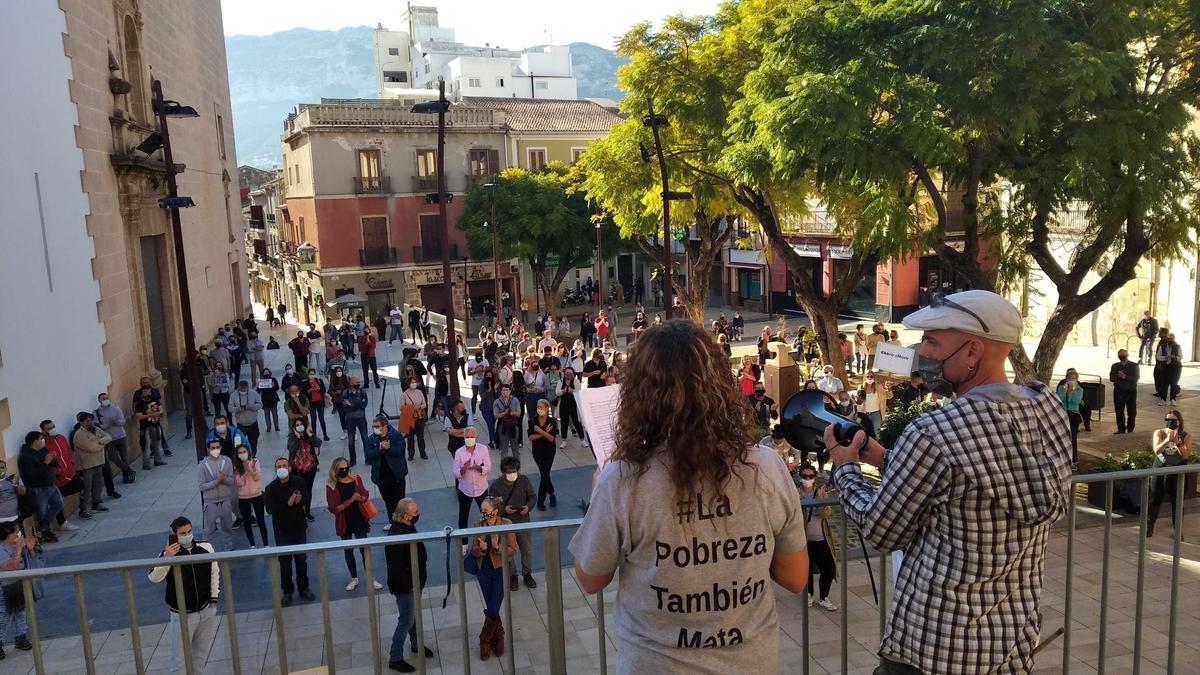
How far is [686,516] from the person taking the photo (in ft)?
7.52

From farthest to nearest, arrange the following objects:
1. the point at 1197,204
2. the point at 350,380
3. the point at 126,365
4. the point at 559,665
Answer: the point at 126,365, the point at 350,380, the point at 1197,204, the point at 559,665

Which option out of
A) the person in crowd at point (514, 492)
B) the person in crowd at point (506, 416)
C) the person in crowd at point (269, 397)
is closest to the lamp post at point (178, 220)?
the person in crowd at point (269, 397)

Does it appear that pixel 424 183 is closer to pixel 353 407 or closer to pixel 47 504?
pixel 353 407

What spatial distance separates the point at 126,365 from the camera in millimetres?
17328

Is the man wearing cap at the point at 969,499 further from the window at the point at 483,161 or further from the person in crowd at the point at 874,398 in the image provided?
the window at the point at 483,161

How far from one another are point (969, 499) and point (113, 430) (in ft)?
48.3

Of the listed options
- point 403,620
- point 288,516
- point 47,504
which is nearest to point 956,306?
point 403,620

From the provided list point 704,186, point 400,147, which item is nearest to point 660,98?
point 704,186

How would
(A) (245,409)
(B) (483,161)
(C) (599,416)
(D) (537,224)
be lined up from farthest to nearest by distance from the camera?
1. (B) (483,161)
2. (D) (537,224)
3. (A) (245,409)
4. (C) (599,416)

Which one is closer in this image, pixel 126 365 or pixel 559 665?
pixel 559 665

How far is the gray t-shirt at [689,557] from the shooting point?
2291 mm

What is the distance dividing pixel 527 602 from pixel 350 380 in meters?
6.90

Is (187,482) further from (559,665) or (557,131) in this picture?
(557,131)

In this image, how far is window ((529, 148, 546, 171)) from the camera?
47.6 meters
